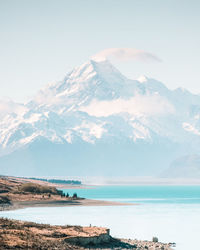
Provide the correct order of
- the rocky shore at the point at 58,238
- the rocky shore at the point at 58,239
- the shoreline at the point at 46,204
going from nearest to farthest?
the rocky shore at the point at 58,239 < the rocky shore at the point at 58,238 < the shoreline at the point at 46,204

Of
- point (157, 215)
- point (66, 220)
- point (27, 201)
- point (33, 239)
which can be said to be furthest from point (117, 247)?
point (27, 201)

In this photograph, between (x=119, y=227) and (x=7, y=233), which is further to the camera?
(x=119, y=227)

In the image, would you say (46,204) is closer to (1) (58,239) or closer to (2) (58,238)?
(2) (58,238)

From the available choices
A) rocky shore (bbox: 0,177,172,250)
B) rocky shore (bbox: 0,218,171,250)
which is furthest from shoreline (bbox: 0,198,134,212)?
rocky shore (bbox: 0,218,171,250)

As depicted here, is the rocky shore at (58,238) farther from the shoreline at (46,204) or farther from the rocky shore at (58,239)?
the shoreline at (46,204)

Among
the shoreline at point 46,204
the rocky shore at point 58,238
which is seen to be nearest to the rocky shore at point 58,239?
the rocky shore at point 58,238

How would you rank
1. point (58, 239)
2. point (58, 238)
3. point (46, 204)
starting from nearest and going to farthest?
point (58, 239) → point (58, 238) → point (46, 204)

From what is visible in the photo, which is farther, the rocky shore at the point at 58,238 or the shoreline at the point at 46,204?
the shoreline at the point at 46,204

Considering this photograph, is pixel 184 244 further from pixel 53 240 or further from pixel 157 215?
pixel 157 215

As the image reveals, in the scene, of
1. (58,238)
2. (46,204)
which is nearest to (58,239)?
(58,238)

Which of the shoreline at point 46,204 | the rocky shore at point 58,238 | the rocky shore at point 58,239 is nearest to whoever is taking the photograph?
the rocky shore at point 58,239

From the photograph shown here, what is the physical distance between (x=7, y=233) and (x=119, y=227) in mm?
44288

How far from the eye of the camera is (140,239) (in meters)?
93.4

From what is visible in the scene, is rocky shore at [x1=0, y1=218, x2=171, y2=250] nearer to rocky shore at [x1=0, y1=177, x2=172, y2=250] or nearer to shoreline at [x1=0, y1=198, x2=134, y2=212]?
rocky shore at [x1=0, y1=177, x2=172, y2=250]
